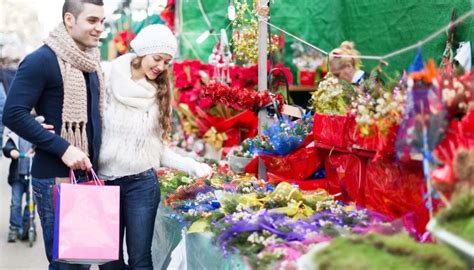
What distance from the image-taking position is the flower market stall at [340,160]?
2639 millimetres

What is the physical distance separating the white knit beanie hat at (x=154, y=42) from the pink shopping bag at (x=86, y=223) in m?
0.90

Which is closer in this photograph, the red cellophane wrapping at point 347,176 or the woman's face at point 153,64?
the red cellophane wrapping at point 347,176

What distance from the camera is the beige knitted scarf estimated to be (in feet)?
13.1

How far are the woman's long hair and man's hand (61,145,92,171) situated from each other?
2.22ft

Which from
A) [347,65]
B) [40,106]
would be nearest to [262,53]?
[347,65]

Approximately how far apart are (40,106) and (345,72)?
1749 millimetres

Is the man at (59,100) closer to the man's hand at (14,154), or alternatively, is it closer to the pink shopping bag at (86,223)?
the pink shopping bag at (86,223)

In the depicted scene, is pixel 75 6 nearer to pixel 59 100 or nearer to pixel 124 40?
pixel 59 100

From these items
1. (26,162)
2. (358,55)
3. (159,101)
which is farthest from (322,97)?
(26,162)

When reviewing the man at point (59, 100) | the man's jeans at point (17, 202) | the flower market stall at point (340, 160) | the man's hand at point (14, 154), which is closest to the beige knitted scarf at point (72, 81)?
the man at point (59, 100)

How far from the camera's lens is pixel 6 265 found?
7129 millimetres

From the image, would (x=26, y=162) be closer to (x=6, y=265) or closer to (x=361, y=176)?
(x=6, y=265)

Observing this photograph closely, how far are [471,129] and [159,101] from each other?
2113 millimetres

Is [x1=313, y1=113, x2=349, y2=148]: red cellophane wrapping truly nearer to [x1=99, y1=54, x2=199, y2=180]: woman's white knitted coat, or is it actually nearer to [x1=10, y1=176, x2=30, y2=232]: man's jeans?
[x1=99, y1=54, x2=199, y2=180]: woman's white knitted coat
